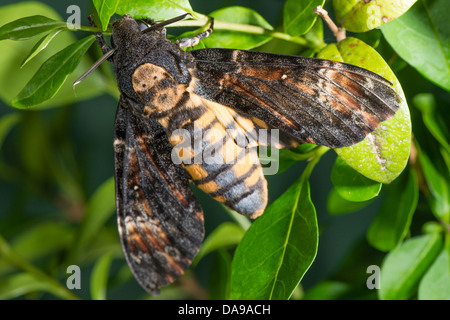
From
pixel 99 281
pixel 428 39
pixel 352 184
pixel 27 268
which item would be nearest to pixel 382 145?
pixel 352 184

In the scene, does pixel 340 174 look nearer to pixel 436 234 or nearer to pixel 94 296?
pixel 436 234

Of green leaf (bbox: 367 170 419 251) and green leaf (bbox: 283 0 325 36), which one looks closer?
green leaf (bbox: 283 0 325 36)

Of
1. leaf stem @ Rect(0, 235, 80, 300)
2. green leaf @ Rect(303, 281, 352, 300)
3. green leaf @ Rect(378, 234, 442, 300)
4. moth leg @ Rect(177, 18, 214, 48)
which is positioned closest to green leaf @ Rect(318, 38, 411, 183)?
moth leg @ Rect(177, 18, 214, 48)

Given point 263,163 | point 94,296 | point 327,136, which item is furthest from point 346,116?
point 94,296

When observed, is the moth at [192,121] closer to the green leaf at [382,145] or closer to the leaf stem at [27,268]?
the green leaf at [382,145]

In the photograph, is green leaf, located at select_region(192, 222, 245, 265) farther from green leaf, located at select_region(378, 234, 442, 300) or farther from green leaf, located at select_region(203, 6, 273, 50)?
green leaf, located at select_region(203, 6, 273, 50)

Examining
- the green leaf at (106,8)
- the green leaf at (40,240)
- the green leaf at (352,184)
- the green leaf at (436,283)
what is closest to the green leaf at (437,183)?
the green leaf at (436,283)
